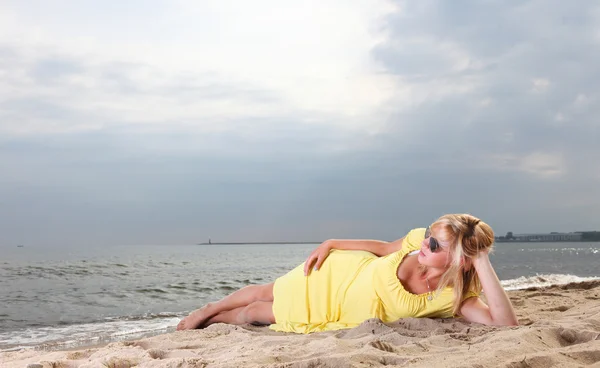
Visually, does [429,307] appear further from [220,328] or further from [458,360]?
[220,328]

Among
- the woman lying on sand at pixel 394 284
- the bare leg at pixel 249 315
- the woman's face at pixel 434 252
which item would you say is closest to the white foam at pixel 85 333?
the bare leg at pixel 249 315

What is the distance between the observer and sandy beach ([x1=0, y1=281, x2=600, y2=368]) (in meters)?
2.75

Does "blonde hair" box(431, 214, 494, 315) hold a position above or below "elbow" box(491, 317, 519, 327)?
above

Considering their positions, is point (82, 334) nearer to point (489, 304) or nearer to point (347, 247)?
point (347, 247)

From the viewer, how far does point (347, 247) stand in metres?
4.64

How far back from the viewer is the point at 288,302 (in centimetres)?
466

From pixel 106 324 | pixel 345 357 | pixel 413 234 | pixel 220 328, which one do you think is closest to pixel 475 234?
pixel 413 234

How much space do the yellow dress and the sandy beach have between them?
15 cm

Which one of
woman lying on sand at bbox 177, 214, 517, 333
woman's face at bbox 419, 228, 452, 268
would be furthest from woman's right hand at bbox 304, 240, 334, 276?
woman's face at bbox 419, 228, 452, 268

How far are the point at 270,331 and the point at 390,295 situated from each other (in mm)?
1135

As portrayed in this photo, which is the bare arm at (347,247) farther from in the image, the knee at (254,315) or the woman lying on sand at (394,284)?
the knee at (254,315)

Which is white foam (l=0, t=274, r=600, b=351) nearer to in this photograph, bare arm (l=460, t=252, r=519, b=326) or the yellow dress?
the yellow dress

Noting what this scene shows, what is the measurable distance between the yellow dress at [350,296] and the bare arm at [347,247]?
0.18 ft

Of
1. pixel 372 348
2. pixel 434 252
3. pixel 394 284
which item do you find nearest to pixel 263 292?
pixel 394 284
